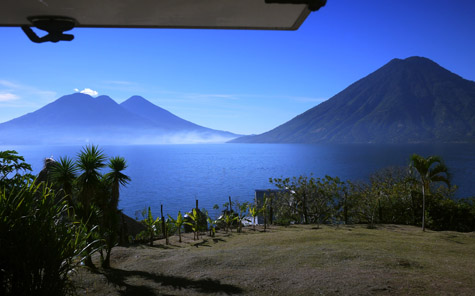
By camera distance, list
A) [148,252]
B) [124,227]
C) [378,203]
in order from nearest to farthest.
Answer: [148,252] < [124,227] < [378,203]

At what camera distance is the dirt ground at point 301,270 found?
534 cm

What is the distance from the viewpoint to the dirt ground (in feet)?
17.5

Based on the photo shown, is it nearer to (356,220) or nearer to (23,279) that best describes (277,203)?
(356,220)

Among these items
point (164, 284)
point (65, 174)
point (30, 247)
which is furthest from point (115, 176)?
point (30, 247)

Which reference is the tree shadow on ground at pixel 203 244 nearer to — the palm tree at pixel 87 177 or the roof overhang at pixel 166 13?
the palm tree at pixel 87 177

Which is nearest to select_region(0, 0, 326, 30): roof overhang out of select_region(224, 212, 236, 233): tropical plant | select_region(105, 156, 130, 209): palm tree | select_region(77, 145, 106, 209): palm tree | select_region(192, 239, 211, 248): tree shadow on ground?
select_region(77, 145, 106, 209): palm tree

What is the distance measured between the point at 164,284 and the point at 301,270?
2.38m

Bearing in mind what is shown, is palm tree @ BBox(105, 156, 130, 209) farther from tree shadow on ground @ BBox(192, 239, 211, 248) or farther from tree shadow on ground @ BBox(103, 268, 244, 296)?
tree shadow on ground @ BBox(192, 239, 211, 248)

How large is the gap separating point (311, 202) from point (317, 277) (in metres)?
9.79

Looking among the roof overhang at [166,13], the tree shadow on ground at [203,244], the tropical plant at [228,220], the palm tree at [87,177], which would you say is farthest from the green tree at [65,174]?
the roof overhang at [166,13]

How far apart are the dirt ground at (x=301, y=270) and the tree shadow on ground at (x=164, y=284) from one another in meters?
0.02

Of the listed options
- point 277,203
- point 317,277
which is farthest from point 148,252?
point 277,203

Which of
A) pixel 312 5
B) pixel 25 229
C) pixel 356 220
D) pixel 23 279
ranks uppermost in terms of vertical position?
pixel 312 5

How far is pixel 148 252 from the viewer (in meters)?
8.89
